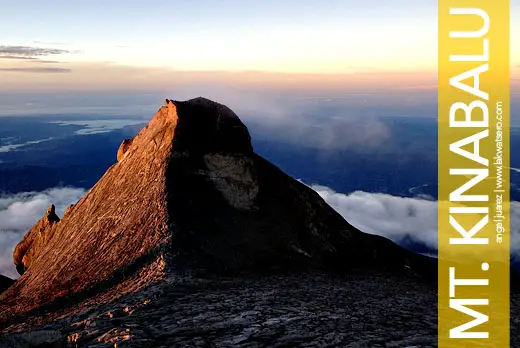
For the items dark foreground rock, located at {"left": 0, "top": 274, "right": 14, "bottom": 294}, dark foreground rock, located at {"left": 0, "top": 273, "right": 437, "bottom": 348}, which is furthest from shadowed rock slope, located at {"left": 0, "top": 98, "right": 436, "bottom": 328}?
dark foreground rock, located at {"left": 0, "top": 274, "right": 14, "bottom": 294}

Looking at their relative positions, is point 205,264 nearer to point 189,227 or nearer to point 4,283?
point 189,227

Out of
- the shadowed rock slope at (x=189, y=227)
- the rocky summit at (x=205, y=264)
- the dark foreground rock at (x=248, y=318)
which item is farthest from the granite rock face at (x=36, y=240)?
the dark foreground rock at (x=248, y=318)

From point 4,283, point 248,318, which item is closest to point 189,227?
point 248,318

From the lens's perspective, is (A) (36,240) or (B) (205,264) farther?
(A) (36,240)

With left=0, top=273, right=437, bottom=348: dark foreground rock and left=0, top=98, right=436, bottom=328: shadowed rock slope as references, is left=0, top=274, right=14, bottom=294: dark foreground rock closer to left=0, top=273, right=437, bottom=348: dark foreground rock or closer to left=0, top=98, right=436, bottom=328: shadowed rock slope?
left=0, top=98, right=436, bottom=328: shadowed rock slope

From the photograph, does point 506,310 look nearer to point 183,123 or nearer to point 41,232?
point 183,123

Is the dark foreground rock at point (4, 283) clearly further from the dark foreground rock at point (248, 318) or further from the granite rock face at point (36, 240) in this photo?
the dark foreground rock at point (248, 318)
